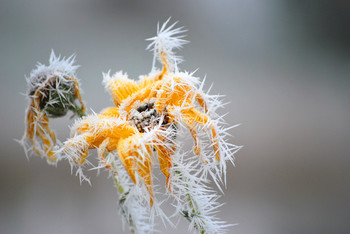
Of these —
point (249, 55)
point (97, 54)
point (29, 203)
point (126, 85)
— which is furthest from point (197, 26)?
point (29, 203)

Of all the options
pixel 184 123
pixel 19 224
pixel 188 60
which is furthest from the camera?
pixel 188 60

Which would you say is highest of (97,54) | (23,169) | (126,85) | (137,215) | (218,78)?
(97,54)

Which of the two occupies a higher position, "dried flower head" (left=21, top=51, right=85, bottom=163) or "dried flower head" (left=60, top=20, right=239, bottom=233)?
"dried flower head" (left=21, top=51, right=85, bottom=163)

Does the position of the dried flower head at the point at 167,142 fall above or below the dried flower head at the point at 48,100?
below

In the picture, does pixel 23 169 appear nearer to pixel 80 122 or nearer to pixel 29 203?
pixel 29 203
